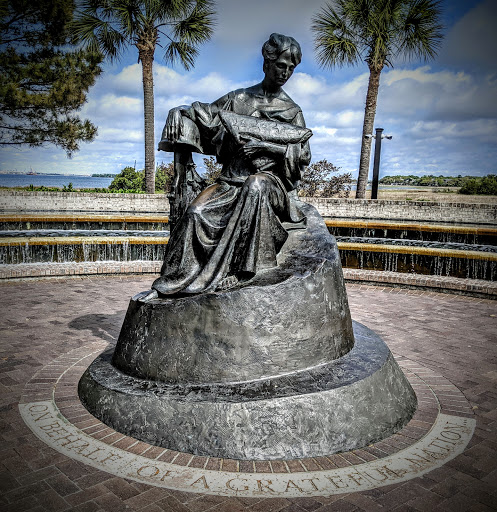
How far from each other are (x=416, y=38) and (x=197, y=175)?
16506 millimetres

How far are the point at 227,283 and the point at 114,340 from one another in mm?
2315

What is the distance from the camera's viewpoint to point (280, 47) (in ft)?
11.4

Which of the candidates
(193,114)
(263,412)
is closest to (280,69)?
(193,114)

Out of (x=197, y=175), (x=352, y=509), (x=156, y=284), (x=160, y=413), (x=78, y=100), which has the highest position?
(x=78, y=100)

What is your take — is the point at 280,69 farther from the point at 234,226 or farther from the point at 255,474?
the point at 255,474

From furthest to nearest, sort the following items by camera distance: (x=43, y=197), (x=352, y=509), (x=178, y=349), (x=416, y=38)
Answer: (x=416, y=38), (x=43, y=197), (x=178, y=349), (x=352, y=509)

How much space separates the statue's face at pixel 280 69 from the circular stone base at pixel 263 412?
2.28 m

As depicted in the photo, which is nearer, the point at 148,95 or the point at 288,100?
the point at 288,100

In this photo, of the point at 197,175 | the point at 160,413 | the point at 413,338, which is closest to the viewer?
the point at 160,413

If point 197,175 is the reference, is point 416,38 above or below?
above

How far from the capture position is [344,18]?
678 inches

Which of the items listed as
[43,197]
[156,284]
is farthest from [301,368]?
[43,197]

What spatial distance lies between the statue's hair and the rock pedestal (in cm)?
158

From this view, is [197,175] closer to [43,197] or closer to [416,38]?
[43,197]
